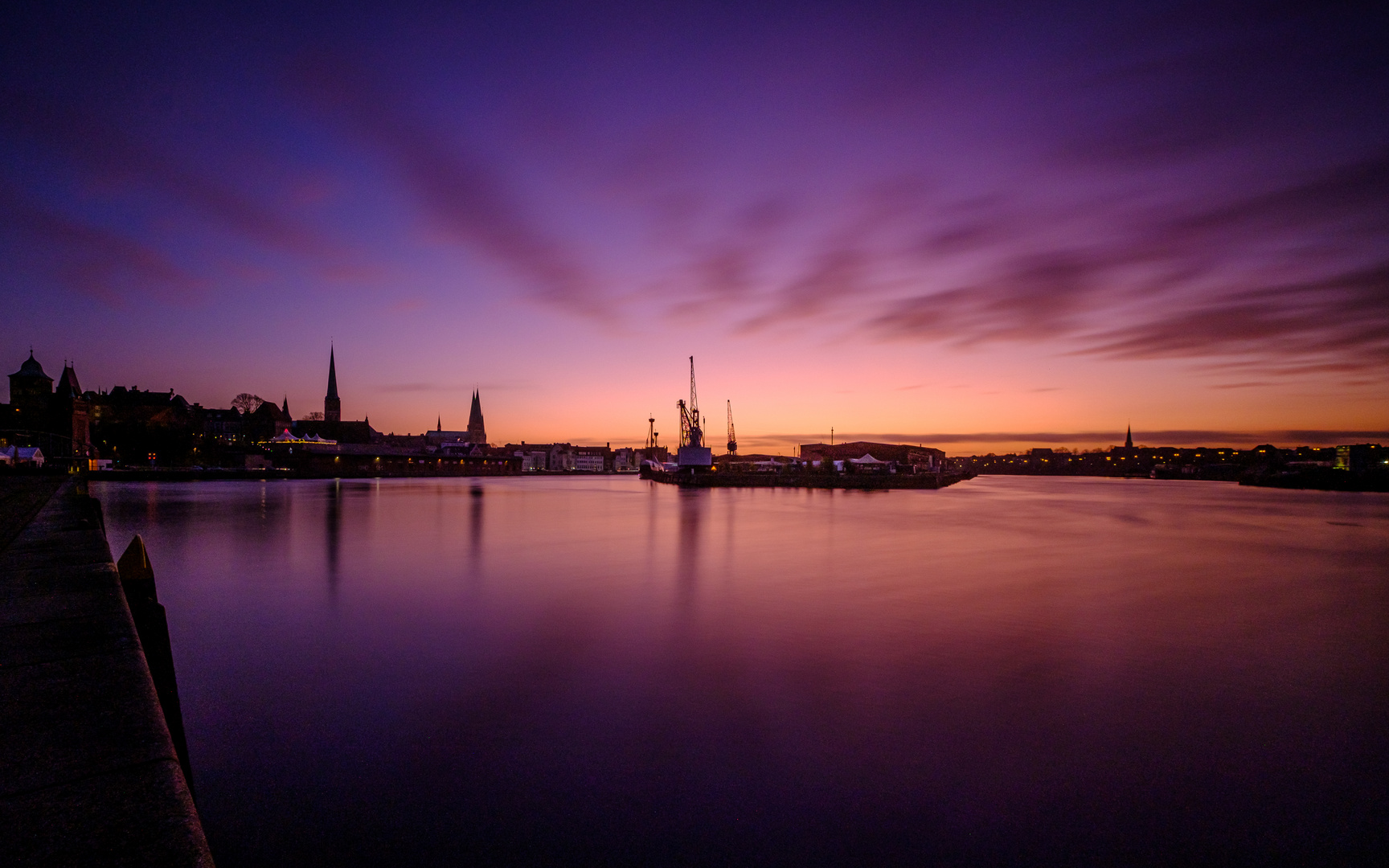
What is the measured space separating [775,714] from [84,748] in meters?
6.74

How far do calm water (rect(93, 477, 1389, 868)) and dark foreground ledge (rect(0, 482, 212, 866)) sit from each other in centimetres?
166

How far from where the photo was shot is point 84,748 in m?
3.81

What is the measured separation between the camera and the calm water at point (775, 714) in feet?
18.5

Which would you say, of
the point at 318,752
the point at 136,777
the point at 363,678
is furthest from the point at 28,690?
the point at 363,678

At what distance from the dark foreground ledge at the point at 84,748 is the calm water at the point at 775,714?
5.45ft

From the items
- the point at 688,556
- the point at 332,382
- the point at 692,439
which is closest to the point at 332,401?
the point at 332,382

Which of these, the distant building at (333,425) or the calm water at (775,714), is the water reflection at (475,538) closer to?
the calm water at (775,714)

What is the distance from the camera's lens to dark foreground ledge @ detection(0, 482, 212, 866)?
2.87 m

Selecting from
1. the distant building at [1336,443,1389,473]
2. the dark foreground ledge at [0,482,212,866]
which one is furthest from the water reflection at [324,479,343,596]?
the distant building at [1336,443,1389,473]

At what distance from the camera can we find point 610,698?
A: 8766 mm

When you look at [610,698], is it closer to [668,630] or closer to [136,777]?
[668,630]

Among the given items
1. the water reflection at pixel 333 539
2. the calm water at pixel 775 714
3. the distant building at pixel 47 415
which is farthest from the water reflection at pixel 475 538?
the distant building at pixel 47 415

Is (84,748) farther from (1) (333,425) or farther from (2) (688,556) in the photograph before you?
(1) (333,425)

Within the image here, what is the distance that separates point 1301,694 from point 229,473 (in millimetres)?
122041
